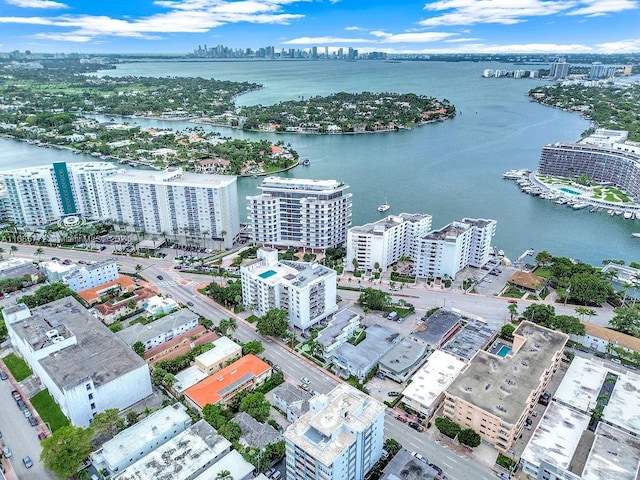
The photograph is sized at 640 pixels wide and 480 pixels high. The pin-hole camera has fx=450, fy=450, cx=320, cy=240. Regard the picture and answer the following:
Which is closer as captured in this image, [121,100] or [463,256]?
[463,256]

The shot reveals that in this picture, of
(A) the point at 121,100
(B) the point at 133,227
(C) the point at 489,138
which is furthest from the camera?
(A) the point at 121,100

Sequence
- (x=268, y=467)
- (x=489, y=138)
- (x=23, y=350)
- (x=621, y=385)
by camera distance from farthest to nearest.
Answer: (x=489, y=138) < (x=23, y=350) < (x=621, y=385) < (x=268, y=467)

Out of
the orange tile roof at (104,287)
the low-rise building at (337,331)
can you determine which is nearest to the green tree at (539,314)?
the low-rise building at (337,331)

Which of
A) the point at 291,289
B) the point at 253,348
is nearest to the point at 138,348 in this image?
the point at 253,348

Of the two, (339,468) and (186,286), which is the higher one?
(339,468)

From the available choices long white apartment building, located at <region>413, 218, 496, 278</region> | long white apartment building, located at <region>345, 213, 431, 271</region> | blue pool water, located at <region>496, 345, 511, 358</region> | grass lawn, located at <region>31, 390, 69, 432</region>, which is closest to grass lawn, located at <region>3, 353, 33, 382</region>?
grass lawn, located at <region>31, 390, 69, 432</region>

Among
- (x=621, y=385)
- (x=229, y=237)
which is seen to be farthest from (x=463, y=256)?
(x=229, y=237)

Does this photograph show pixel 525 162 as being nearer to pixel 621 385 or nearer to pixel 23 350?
pixel 621 385
